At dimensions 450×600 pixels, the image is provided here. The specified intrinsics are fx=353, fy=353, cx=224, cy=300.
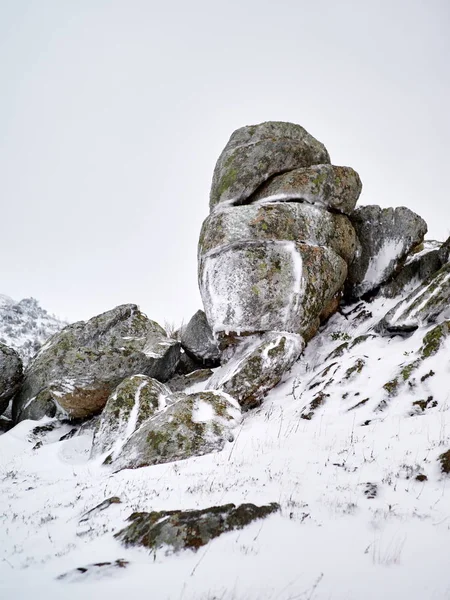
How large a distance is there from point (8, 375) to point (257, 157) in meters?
17.2

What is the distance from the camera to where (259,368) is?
13.9 meters

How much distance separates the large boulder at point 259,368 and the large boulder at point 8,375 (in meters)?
10.8

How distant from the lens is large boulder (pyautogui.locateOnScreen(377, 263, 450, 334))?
12.0 metres

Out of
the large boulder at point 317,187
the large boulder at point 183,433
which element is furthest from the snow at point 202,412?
the large boulder at point 317,187

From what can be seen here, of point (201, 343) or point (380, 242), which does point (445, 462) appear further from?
point (201, 343)

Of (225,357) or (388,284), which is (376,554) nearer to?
(225,357)

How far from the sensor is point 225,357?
16.4m

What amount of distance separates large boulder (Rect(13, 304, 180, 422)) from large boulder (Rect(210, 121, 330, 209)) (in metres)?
8.70

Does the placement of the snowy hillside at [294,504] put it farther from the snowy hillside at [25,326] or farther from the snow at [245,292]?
the snowy hillside at [25,326]

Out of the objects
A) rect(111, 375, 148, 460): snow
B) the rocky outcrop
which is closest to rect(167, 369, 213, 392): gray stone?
rect(111, 375, 148, 460): snow

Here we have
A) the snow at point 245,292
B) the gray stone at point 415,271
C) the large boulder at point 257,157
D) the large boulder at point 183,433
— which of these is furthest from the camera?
the large boulder at point 257,157

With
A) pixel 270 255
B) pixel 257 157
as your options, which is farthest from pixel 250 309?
pixel 257 157

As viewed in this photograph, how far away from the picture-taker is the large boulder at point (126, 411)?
1281 centimetres

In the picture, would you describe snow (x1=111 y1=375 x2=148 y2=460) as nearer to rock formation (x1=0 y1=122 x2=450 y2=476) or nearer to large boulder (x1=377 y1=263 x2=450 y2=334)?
rock formation (x1=0 y1=122 x2=450 y2=476)
